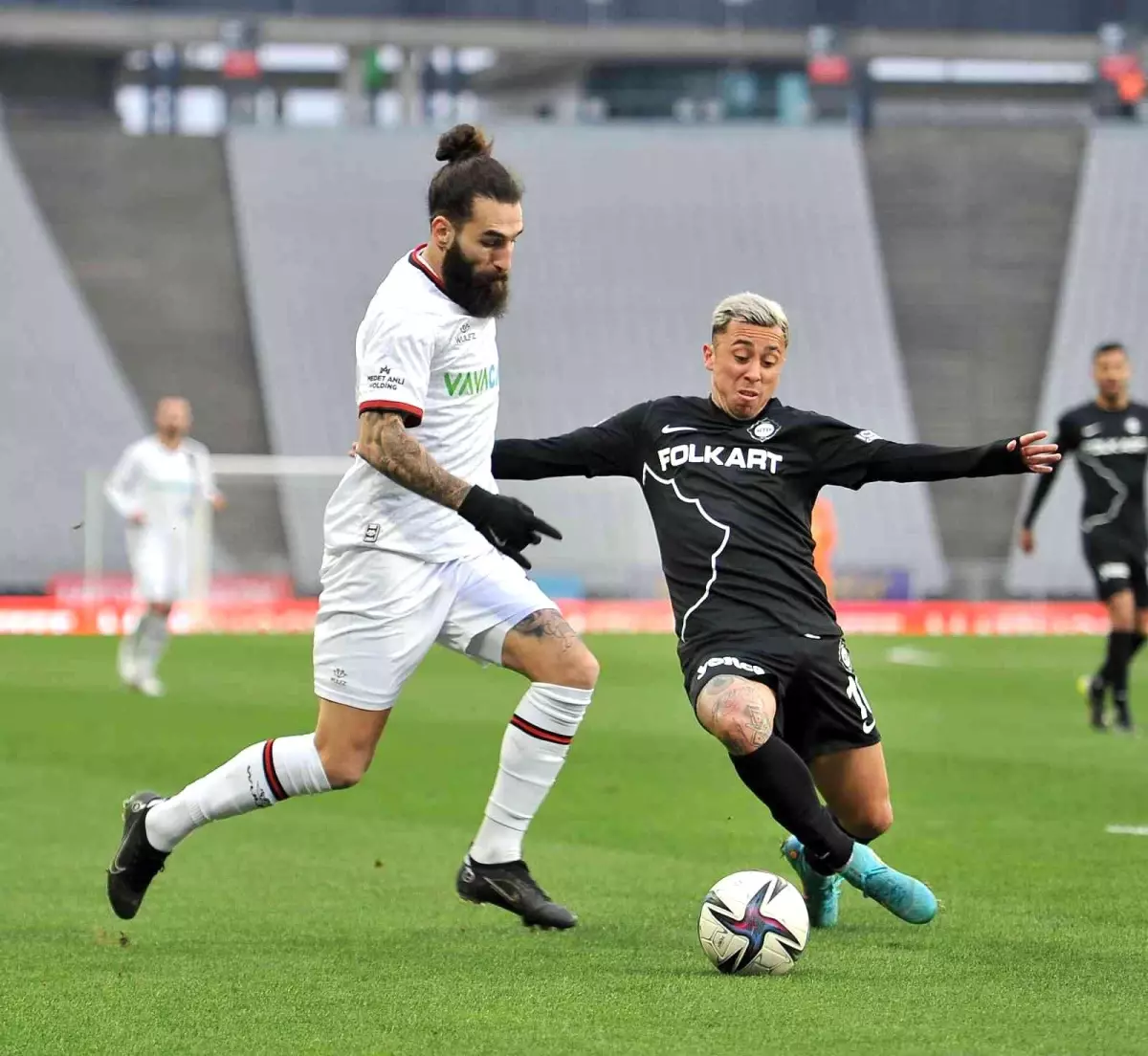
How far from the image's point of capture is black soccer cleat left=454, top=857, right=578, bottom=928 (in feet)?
21.7

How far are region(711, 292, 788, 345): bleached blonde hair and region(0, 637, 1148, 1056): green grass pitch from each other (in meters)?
1.84

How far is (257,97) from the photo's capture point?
132 feet

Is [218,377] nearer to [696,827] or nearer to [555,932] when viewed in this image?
[696,827]

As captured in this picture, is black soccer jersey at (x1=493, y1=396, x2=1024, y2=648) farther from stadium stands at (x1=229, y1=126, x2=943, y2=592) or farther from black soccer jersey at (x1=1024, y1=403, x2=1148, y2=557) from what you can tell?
stadium stands at (x1=229, y1=126, x2=943, y2=592)

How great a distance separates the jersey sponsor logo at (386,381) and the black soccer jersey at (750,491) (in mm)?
750

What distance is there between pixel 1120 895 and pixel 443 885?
7.79 feet

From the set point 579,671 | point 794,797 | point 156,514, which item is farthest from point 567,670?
point 156,514

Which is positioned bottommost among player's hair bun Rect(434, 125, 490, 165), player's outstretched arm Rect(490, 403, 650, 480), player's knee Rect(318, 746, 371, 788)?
player's knee Rect(318, 746, 371, 788)

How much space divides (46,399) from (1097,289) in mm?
18690

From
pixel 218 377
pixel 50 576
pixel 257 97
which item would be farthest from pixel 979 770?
pixel 257 97

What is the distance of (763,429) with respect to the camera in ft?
21.1

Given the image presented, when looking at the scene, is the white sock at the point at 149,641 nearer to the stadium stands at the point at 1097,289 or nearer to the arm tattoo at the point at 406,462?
the arm tattoo at the point at 406,462

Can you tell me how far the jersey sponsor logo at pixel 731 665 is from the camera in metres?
6.09

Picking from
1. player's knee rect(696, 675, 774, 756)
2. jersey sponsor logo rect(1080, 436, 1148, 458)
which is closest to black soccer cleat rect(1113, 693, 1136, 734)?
jersey sponsor logo rect(1080, 436, 1148, 458)
